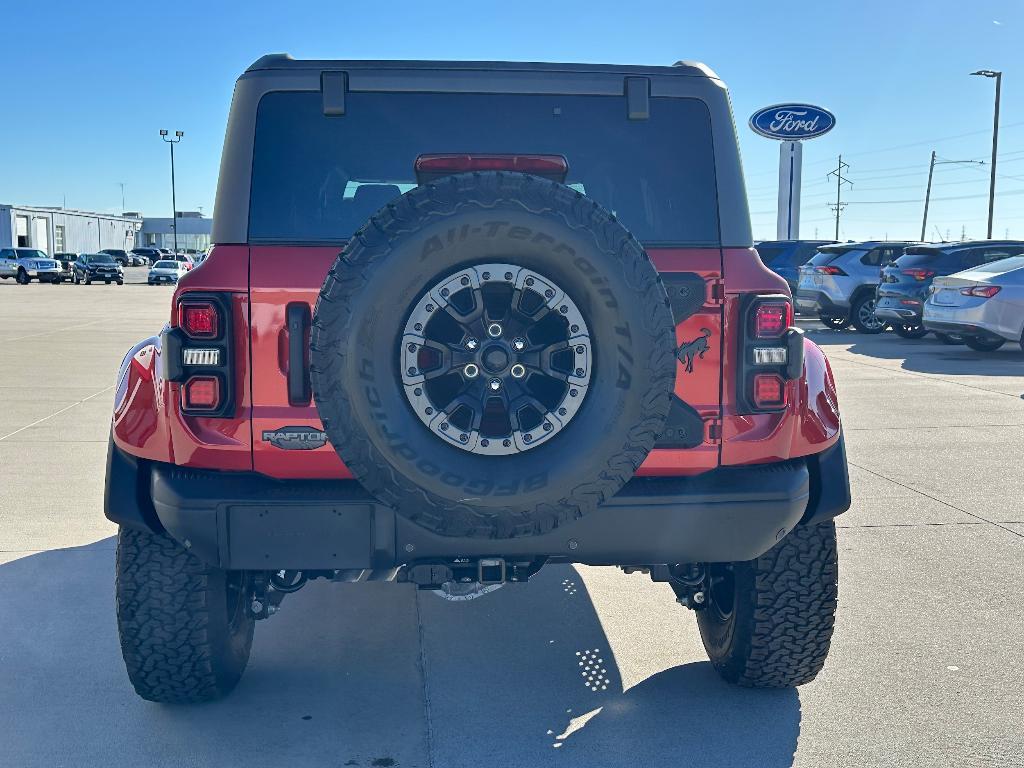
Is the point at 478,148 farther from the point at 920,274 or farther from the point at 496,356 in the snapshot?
the point at 920,274

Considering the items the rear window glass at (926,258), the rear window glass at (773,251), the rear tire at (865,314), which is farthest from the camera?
the rear window glass at (773,251)

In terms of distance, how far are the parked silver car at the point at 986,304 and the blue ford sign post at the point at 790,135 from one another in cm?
1906

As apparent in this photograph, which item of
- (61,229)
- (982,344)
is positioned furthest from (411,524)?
(61,229)

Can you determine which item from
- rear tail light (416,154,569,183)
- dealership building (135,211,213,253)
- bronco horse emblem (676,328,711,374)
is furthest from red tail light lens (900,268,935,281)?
dealership building (135,211,213,253)

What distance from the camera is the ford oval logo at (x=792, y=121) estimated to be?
110 feet

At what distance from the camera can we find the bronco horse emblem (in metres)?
3.19

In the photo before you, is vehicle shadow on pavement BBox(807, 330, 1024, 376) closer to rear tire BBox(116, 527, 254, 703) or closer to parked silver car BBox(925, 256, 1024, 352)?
parked silver car BBox(925, 256, 1024, 352)

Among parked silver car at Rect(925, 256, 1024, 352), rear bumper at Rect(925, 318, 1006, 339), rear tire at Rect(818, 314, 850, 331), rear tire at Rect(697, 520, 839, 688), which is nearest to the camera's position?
rear tire at Rect(697, 520, 839, 688)

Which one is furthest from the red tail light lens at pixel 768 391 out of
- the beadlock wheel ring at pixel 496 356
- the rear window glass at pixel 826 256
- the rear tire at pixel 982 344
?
the rear window glass at pixel 826 256

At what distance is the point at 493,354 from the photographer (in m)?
2.85

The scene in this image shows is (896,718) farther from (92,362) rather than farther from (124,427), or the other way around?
(92,362)

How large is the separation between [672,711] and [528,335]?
153cm

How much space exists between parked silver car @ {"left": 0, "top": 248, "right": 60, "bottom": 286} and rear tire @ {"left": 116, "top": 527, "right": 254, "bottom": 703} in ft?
156

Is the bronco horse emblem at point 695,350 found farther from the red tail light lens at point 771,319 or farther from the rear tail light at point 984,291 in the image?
the rear tail light at point 984,291
